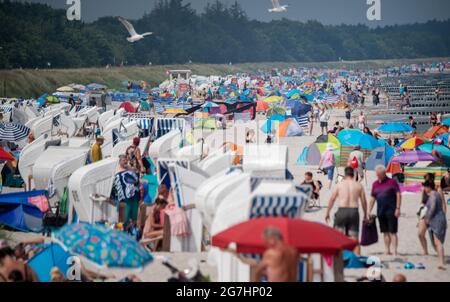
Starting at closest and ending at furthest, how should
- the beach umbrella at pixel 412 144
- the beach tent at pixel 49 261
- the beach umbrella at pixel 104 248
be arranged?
1. the beach umbrella at pixel 104 248
2. the beach tent at pixel 49 261
3. the beach umbrella at pixel 412 144

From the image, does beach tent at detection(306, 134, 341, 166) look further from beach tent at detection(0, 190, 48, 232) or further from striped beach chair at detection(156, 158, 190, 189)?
beach tent at detection(0, 190, 48, 232)

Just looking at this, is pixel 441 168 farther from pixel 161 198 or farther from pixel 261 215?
pixel 261 215

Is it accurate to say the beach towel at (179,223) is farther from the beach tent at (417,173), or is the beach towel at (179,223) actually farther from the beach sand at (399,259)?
the beach tent at (417,173)

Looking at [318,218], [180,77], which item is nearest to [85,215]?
[318,218]

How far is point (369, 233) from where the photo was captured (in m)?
9.71

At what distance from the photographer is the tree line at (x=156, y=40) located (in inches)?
2751

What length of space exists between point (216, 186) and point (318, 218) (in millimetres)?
3811

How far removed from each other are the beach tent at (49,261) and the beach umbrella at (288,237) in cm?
218

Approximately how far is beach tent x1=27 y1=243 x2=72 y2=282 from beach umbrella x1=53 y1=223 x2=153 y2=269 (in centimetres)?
109

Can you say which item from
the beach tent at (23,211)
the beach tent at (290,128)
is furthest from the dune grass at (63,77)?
the beach tent at (23,211)

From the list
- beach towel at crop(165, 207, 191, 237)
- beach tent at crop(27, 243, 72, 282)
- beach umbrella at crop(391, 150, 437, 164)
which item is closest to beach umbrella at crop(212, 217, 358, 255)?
beach tent at crop(27, 243, 72, 282)

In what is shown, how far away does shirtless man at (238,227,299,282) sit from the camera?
6.26m

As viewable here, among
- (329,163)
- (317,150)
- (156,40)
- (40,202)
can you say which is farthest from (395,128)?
(156,40)

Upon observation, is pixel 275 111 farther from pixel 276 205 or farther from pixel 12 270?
pixel 12 270
